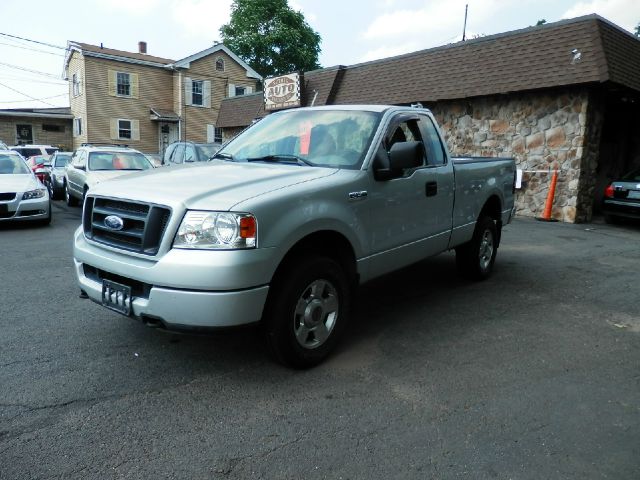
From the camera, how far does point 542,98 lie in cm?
1189

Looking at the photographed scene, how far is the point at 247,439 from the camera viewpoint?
2729 millimetres

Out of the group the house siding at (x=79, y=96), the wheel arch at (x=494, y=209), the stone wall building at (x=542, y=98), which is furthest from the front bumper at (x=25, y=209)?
the house siding at (x=79, y=96)

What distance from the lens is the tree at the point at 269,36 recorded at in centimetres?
4497

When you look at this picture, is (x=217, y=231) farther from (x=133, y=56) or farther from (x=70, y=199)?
(x=133, y=56)

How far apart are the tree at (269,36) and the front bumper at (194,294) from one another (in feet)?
147

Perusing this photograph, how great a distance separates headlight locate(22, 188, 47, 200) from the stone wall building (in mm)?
9423

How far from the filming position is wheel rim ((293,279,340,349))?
3441 mm

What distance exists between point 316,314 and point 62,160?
14.8 metres

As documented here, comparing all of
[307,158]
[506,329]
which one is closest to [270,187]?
[307,158]

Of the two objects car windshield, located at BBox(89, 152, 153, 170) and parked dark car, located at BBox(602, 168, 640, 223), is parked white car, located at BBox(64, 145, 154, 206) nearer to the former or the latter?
car windshield, located at BBox(89, 152, 153, 170)

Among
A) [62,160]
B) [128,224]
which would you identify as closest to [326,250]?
[128,224]

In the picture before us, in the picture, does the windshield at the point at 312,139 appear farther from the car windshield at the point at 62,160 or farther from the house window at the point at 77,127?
the house window at the point at 77,127

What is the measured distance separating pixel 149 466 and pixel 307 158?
254 centimetres

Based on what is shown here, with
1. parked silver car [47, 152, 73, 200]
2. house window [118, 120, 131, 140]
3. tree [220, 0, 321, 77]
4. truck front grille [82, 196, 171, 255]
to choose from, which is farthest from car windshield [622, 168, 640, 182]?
tree [220, 0, 321, 77]
